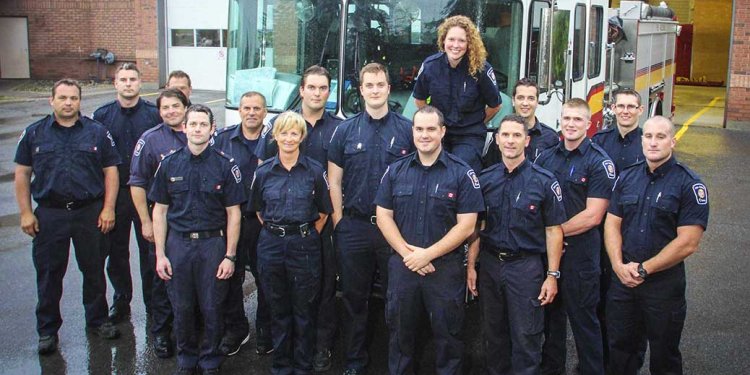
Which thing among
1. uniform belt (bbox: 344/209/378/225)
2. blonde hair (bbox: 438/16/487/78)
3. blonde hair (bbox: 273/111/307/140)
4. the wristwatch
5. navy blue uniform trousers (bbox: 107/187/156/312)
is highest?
blonde hair (bbox: 438/16/487/78)

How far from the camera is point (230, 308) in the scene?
5.78 m

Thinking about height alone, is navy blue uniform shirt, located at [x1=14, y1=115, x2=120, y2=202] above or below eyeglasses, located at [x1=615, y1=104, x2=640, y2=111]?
below

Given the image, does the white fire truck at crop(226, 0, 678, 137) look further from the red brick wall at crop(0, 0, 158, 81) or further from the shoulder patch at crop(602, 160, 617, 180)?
the red brick wall at crop(0, 0, 158, 81)

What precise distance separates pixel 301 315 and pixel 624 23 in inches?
304

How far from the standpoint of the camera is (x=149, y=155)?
5641 mm

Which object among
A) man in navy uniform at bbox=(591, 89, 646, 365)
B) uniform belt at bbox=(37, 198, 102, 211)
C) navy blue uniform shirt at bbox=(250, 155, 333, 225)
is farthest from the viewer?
uniform belt at bbox=(37, 198, 102, 211)

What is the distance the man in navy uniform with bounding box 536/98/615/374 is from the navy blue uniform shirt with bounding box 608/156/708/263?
0.92 ft

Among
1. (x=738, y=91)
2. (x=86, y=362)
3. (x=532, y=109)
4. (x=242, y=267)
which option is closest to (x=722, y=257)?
(x=532, y=109)

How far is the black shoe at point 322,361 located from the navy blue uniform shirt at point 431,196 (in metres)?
1.24

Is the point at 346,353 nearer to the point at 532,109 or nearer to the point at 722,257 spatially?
the point at 532,109

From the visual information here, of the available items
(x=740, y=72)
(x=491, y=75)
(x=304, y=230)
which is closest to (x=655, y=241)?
(x=491, y=75)

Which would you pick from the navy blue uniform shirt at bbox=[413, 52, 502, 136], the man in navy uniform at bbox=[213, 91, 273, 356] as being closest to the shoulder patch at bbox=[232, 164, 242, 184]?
the man in navy uniform at bbox=[213, 91, 273, 356]

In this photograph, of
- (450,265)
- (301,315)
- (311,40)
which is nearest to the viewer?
(450,265)

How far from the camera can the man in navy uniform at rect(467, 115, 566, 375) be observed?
468cm
